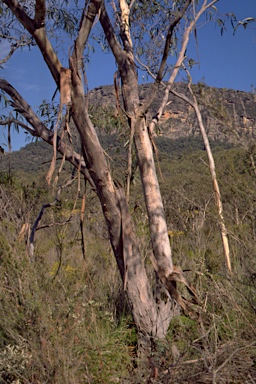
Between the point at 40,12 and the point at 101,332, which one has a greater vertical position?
the point at 40,12

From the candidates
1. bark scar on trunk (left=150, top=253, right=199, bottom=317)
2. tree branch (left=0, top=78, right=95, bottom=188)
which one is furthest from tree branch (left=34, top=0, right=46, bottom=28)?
bark scar on trunk (left=150, top=253, right=199, bottom=317)

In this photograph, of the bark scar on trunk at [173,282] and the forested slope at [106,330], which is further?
the bark scar on trunk at [173,282]

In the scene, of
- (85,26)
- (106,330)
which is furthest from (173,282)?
(85,26)

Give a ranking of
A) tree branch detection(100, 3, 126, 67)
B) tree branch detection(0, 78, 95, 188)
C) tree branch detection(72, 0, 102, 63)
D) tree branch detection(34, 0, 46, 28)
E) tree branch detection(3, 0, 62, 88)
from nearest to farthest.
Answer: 1. tree branch detection(34, 0, 46, 28)
2. tree branch detection(3, 0, 62, 88)
3. tree branch detection(72, 0, 102, 63)
4. tree branch detection(0, 78, 95, 188)
5. tree branch detection(100, 3, 126, 67)

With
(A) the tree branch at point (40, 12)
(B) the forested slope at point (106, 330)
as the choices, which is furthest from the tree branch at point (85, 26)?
(B) the forested slope at point (106, 330)

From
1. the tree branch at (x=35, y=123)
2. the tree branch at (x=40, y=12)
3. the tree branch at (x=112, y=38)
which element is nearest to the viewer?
the tree branch at (x=40, y=12)

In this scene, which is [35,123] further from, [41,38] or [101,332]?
[101,332]

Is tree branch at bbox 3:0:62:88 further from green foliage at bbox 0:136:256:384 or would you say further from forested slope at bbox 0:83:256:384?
green foliage at bbox 0:136:256:384

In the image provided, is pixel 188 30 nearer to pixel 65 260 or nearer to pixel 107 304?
pixel 107 304

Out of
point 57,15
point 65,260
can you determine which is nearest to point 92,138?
point 57,15

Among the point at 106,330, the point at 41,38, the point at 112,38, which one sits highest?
the point at 112,38

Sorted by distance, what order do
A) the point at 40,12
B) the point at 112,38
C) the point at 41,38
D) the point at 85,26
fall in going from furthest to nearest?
the point at 112,38, the point at 85,26, the point at 41,38, the point at 40,12

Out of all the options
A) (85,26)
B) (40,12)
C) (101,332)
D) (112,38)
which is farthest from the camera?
(112,38)

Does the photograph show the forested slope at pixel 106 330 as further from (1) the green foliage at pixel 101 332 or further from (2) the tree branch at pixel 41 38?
(2) the tree branch at pixel 41 38
